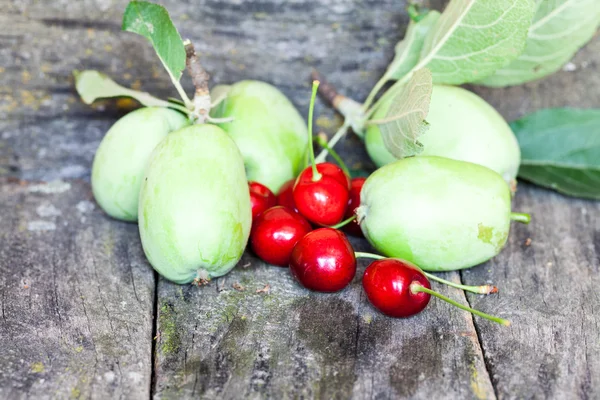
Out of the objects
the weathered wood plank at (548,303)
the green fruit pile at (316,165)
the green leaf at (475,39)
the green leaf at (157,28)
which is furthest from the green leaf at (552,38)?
the green leaf at (157,28)

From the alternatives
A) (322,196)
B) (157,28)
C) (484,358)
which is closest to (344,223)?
(322,196)

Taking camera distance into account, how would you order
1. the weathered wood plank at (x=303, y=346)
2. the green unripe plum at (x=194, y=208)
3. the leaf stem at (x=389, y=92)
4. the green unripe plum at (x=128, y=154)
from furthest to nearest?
the leaf stem at (x=389, y=92)
the green unripe plum at (x=128, y=154)
the green unripe plum at (x=194, y=208)
the weathered wood plank at (x=303, y=346)

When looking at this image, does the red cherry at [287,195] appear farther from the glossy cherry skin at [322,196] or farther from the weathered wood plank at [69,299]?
the weathered wood plank at [69,299]

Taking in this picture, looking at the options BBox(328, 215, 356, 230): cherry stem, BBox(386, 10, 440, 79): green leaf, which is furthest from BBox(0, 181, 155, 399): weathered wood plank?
BBox(386, 10, 440, 79): green leaf

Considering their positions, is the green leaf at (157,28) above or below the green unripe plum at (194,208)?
above

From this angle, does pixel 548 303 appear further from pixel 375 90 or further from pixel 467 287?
pixel 375 90

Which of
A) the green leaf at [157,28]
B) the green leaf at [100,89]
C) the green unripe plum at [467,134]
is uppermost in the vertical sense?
the green leaf at [157,28]
